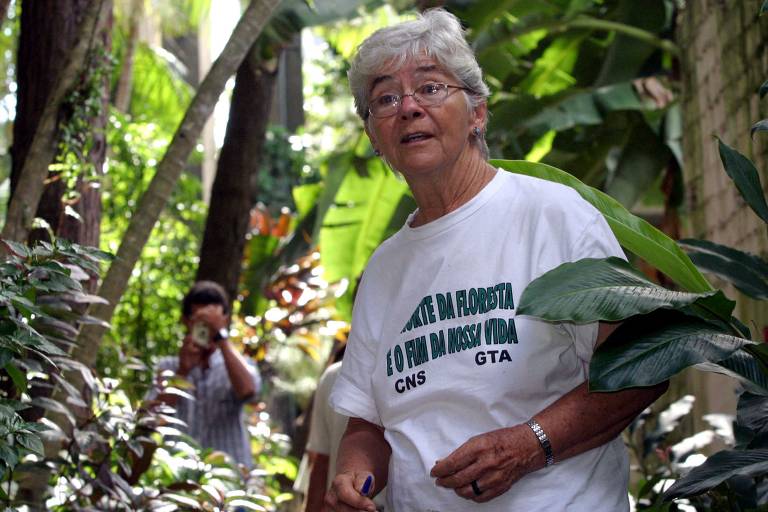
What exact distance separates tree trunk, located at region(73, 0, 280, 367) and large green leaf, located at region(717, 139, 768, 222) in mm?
2082

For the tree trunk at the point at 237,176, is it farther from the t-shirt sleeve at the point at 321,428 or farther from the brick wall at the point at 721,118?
the t-shirt sleeve at the point at 321,428

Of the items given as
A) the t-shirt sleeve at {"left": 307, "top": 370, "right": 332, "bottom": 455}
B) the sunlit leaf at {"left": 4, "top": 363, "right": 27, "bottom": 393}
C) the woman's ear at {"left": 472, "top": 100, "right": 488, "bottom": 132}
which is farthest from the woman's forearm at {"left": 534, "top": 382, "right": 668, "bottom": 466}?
the t-shirt sleeve at {"left": 307, "top": 370, "right": 332, "bottom": 455}

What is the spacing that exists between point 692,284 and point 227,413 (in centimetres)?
368

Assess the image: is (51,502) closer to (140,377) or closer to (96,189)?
(140,377)

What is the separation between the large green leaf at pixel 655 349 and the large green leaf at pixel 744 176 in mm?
472

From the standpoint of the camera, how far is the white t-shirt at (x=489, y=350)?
2.73 metres

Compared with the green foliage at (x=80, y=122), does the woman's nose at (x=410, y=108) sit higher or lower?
lower

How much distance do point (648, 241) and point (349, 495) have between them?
95 cm

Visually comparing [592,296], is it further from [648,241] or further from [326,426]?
[326,426]

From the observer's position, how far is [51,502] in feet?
13.9

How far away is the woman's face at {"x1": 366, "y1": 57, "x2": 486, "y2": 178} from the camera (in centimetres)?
302

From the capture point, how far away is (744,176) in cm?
294

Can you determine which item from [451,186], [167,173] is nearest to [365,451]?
[451,186]

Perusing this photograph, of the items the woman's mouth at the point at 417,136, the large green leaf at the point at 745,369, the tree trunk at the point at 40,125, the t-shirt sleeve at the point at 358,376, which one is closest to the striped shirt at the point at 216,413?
the tree trunk at the point at 40,125
